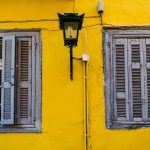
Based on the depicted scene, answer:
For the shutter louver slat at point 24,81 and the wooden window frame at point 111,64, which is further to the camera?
the shutter louver slat at point 24,81

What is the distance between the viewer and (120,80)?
6516mm

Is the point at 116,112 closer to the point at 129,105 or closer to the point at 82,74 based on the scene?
the point at 129,105

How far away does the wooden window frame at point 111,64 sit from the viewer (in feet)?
20.9

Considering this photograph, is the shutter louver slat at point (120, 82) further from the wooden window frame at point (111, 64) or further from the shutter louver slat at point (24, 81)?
the shutter louver slat at point (24, 81)

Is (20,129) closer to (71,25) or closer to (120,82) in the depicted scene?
(120,82)

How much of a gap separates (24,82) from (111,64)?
152 cm

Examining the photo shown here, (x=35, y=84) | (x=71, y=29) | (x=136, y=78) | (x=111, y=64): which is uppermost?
(x=71, y=29)

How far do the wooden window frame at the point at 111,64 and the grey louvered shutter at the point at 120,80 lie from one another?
0.24 feet

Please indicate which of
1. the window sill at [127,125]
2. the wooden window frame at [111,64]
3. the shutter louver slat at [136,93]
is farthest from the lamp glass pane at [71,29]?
the window sill at [127,125]

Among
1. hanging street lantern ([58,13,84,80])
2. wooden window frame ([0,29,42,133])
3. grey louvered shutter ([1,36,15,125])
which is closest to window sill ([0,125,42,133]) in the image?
wooden window frame ([0,29,42,133])

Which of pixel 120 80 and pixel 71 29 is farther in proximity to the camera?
pixel 120 80

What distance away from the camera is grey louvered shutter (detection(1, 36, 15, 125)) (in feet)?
21.1

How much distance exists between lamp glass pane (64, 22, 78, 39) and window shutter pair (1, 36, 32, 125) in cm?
101

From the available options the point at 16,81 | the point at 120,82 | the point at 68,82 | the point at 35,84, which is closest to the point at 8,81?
the point at 16,81
